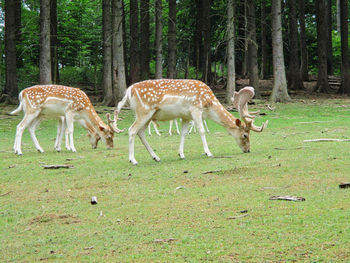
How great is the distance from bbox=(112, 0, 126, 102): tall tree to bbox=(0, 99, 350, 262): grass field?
1296 cm

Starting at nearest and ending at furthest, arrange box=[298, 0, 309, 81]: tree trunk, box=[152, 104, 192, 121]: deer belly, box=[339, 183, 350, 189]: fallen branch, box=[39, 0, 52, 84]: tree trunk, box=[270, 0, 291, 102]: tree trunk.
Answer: box=[339, 183, 350, 189]: fallen branch, box=[152, 104, 192, 121]: deer belly, box=[39, 0, 52, 84]: tree trunk, box=[270, 0, 291, 102]: tree trunk, box=[298, 0, 309, 81]: tree trunk

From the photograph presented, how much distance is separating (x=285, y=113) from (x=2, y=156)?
1294 cm

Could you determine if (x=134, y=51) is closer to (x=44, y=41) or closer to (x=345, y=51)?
(x=44, y=41)

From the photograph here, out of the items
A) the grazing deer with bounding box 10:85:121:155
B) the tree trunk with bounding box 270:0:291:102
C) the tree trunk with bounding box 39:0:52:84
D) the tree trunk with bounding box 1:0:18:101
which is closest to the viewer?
the grazing deer with bounding box 10:85:121:155

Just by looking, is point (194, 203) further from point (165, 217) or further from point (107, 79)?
point (107, 79)

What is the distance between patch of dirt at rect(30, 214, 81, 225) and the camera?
250 inches

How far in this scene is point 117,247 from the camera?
5.18m

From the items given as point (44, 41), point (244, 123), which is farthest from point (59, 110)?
point (44, 41)

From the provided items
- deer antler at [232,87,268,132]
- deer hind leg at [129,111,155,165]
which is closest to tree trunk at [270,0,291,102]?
deer antler at [232,87,268,132]

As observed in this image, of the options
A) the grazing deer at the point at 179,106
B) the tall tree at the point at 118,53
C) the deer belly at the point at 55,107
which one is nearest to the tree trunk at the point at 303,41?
the tall tree at the point at 118,53

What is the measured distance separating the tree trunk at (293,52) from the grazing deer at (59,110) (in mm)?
20985

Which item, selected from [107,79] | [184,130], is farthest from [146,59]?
[184,130]

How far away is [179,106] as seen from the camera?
34.8 feet

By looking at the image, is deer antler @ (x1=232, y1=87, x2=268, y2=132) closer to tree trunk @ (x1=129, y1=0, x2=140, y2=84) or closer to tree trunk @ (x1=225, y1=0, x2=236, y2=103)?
tree trunk @ (x1=225, y1=0, x2=236, y2=103)
